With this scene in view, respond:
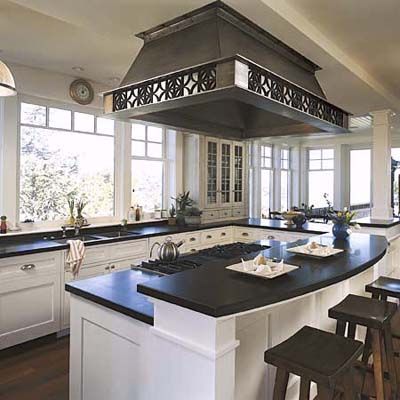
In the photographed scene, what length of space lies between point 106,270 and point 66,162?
1433 millimetres

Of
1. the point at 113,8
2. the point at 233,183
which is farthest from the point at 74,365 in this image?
the point at 233,183

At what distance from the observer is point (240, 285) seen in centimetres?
157

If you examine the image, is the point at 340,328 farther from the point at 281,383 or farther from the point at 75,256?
the point at 75,256

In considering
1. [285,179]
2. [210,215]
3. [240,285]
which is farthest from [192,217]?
[285,179]

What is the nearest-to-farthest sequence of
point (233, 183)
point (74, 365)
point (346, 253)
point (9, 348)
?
point (74, 365)
point (346, 253)
point (9, 348)
point (233, 183)

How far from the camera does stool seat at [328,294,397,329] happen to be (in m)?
1.98

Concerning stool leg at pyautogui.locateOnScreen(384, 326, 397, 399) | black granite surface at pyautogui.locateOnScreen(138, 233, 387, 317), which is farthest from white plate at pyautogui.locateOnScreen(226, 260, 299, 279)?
stool leg at pyautogui.locateOnScreen(384, 326, 397, 399)

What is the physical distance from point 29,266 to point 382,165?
14.8ft

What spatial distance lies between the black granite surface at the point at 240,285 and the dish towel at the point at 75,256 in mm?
1732

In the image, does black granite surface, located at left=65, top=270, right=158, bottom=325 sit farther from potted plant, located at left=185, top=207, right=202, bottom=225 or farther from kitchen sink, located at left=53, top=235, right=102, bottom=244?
potted plant, located at left=185, top=207, right=202, bottom=225

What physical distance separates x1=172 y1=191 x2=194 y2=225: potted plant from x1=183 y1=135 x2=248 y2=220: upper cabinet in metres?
0.13

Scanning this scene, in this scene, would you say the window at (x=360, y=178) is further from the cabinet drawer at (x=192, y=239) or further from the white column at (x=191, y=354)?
the white column at (x=191, y=354)

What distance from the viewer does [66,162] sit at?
4.21m

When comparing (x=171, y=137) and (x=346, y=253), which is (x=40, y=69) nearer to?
(x=171, y=137)
